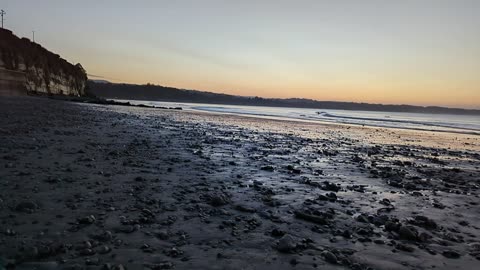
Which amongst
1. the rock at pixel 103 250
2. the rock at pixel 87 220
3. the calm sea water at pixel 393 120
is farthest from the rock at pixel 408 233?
the calm sea water at pixel 393 120

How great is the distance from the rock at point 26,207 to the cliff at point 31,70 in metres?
51.2

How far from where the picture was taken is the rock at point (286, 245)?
16.0 ft

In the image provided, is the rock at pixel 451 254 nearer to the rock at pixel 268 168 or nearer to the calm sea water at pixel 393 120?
the rock at pixel 268 168

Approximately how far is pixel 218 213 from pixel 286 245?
5.43ft

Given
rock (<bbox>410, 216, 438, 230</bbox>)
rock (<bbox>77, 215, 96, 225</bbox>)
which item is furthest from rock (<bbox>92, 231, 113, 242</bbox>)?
rock (<bbox>410, 216, 438, 230</bbox>)

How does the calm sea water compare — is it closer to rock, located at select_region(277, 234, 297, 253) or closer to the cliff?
the cliff

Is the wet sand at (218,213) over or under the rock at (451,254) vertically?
over

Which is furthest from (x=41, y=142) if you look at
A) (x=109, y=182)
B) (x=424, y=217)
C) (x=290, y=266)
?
(x=424, y=217)

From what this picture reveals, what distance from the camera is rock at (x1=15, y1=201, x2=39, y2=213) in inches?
211

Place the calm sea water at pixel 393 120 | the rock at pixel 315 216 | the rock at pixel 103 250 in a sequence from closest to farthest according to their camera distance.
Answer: the rock at pixel 103 250 → the rock at pixel 315 216 → the calm sea water at pixel 393 120

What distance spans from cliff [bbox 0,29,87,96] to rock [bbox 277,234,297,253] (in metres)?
53.7

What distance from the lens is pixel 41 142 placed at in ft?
38.0

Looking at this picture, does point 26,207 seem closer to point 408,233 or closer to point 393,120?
point 408,233

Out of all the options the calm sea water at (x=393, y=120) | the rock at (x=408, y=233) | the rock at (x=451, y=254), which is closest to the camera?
the rock at (x=451, y=254)
